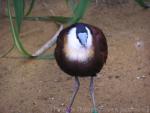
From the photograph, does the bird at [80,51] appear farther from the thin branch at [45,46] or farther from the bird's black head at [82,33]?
the thin branch at [45,46]

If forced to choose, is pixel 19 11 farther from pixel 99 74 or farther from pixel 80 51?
pixel 99 74

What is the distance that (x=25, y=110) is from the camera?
2355 mm

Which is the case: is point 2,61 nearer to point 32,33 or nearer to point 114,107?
point 32,33

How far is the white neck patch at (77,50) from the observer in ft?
6.27

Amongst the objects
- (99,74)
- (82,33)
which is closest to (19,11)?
(82,33)

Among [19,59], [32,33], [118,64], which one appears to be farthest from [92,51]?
[32,33]

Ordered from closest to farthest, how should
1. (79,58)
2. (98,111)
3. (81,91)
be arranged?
(79,58)
(98,111)
(81,91)

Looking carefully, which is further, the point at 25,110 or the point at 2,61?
the point at 2,61

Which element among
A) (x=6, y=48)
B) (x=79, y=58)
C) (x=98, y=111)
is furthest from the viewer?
(x=6, y=48)

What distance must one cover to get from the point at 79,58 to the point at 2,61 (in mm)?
1052

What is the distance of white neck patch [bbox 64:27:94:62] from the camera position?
6.27 feet

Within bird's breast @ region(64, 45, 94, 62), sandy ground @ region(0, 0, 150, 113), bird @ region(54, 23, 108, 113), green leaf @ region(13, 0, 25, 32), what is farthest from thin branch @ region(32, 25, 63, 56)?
bird's breast @ region(64, 45, 94, 62)

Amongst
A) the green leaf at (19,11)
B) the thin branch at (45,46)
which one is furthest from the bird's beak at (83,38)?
the thin branch at (45,46)

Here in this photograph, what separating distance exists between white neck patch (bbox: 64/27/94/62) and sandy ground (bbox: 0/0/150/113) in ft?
1.56
